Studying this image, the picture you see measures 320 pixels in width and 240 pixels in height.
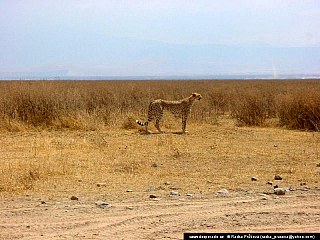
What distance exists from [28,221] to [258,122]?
11168mm

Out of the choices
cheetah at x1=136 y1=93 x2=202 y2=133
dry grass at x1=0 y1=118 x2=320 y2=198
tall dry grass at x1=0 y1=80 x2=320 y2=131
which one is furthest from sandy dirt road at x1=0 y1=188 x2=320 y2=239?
tall dry grass at x1=0 y1=80 x2=320 y2=131

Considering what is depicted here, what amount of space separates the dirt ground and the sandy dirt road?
0.04ft

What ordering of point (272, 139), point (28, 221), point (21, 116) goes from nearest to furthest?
1. point (28, 221)
2. point (272, 139)
3. point (21, 116)

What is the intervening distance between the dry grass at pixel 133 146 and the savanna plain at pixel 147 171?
0.02 meters

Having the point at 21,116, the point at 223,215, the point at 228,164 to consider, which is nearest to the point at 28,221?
the point at 223,215

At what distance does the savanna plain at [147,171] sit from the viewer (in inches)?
197

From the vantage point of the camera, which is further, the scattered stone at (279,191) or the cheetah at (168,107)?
the cheetah at (168,107)

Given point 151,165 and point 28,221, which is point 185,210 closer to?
point 28,221

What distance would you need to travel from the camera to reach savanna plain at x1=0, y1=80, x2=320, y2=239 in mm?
5004

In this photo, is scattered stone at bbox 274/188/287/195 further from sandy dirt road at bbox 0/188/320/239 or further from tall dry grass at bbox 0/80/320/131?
tall dry grass at bbox 0/80/320/131

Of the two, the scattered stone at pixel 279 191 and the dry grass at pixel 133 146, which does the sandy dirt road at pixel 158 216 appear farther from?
the dry grass at pixel 133 146

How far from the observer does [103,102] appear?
17766 mm

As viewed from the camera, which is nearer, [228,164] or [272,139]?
[228,164]

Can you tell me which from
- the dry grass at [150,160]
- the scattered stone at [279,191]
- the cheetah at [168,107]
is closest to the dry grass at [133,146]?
the dry grass at [150,160]
